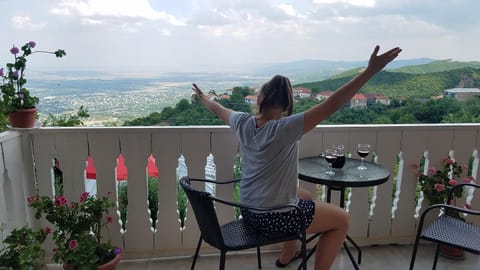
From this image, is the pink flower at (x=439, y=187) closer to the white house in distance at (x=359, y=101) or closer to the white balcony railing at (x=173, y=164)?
the white balcony railing at (x=173, y=164)

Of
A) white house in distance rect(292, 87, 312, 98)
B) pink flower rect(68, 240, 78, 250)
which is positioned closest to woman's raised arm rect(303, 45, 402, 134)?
white house in distance rect(292, 87, 312, 98)

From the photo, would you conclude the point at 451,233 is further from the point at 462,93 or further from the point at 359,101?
the point at 462,93

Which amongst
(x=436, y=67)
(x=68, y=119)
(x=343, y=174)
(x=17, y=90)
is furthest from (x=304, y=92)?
(x=17, y=90)

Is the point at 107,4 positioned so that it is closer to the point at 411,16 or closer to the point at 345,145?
the point at 345,145

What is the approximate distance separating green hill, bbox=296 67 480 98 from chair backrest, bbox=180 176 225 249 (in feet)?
4.84

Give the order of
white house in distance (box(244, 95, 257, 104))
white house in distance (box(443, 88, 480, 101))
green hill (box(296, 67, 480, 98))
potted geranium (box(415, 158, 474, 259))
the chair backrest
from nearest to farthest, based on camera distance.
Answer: the chair backrest < white house in distance (box(244, 95, 257, 104)) < potted geranium (box(415, 158, 474, 259)) < green hill (box(296, 67, 480, 98)) < white house in distance (box(443, 88, 480, 101))

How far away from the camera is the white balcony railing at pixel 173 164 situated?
2252 mm

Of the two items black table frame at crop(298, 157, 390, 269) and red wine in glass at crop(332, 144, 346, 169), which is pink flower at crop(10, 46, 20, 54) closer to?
black table frame at crop(298, 157, 390, 269)

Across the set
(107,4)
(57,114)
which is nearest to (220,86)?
(107,4)

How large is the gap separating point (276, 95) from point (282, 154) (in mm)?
314

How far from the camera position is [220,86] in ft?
8.21

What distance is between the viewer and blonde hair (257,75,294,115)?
5.94 feet

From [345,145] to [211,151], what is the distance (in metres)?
1.00

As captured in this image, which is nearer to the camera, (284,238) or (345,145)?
(284,238)
